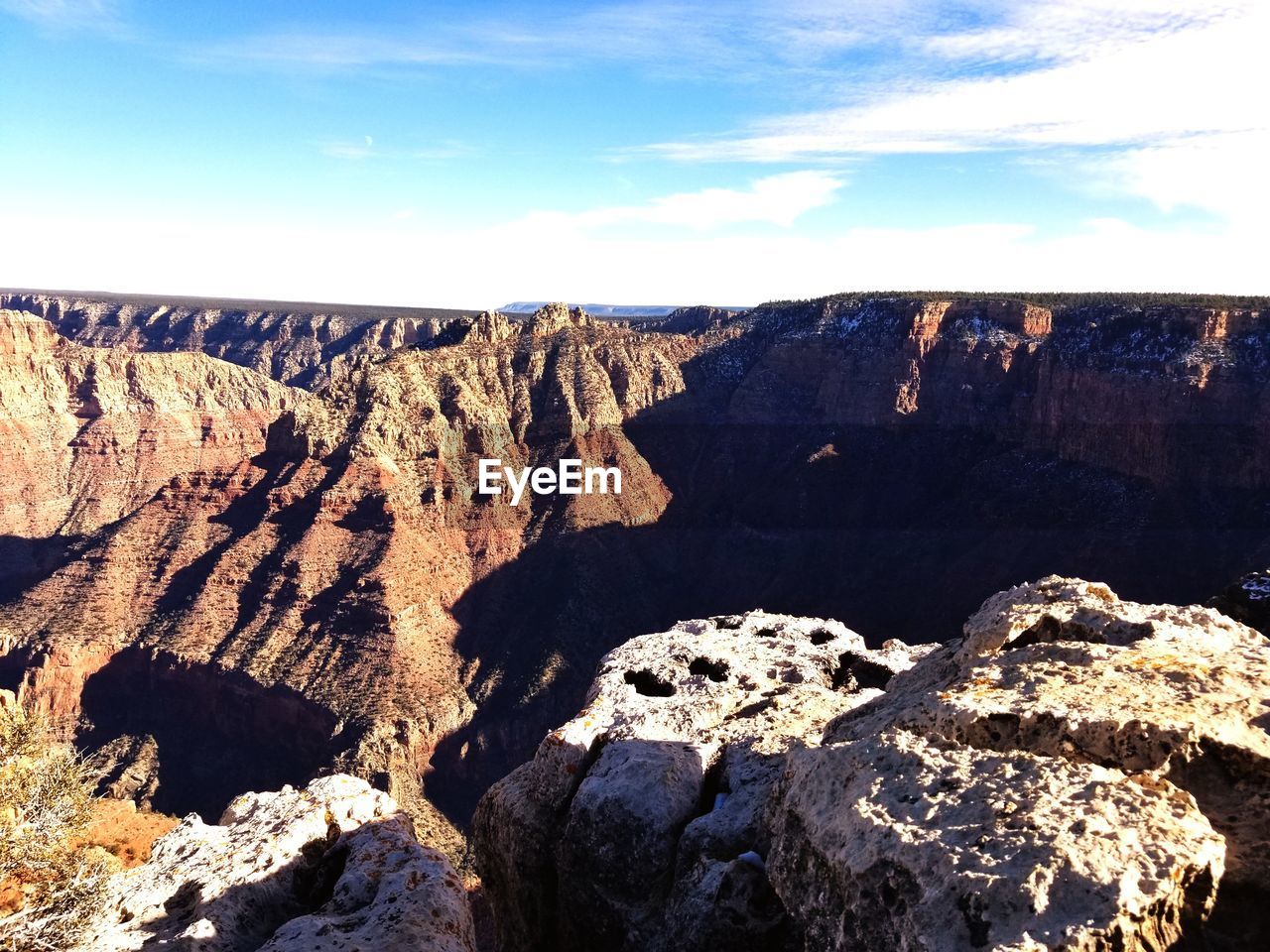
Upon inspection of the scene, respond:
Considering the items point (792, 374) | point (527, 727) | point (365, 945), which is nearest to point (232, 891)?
point (365, 945)

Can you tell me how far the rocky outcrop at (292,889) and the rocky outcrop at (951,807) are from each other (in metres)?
3.06

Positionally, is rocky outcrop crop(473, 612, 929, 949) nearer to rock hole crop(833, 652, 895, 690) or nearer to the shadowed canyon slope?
rock hole crop(833, 652, 895, 690)

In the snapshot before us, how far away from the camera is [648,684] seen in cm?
1995

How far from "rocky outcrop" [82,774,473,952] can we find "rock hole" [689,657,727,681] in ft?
27.7

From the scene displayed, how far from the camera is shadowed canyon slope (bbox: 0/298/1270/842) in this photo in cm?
4784

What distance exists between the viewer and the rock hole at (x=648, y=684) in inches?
760

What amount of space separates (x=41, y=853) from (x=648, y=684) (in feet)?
41.6

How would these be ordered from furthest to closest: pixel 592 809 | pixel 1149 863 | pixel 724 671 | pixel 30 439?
pixel 30 439, pixel 724 671, pixel 592 809, pixel 1149 863

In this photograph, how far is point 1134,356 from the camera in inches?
2387

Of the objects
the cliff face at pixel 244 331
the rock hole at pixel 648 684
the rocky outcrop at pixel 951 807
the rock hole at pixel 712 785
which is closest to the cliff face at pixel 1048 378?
the rock hole at pixel 648 684

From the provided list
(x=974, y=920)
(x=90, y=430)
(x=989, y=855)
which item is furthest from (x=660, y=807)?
(x=90, y=430)

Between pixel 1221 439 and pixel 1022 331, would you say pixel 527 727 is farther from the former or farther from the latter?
pixel 1022 331

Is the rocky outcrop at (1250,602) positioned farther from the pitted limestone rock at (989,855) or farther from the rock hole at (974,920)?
the rock hole at (974,920)

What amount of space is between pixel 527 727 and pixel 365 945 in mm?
39374
